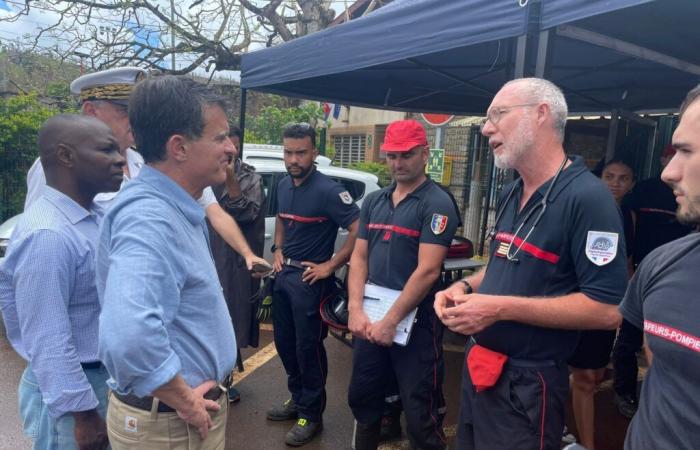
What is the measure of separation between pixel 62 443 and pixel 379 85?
14.3 feet

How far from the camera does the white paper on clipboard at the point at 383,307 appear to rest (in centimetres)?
255

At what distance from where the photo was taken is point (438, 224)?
256cm

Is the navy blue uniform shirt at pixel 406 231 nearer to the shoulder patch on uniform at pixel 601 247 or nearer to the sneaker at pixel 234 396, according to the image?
the shoulder patch on uniform at pixel 601 247

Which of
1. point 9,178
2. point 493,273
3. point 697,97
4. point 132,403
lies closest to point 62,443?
point 132,403

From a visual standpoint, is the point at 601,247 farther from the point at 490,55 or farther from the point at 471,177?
the point at 471,177

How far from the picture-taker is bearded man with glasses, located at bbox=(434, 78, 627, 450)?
1.65 meters

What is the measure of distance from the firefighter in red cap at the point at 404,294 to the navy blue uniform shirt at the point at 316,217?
0.45 metres

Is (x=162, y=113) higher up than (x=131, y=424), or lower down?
higher up

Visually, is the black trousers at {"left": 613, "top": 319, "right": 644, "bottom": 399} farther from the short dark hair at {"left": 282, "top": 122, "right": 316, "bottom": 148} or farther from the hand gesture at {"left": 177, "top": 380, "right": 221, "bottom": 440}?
the hand gesture at {"left": 177, "top": 380, "right": 221, "bottom": 440}

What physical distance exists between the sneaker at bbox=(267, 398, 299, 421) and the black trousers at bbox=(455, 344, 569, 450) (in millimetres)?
1870

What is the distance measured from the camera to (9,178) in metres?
7.71

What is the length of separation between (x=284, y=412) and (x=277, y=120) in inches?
323

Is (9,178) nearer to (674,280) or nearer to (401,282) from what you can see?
(401,282)

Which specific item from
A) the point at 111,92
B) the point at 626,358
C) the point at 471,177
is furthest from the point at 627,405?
the point at 471,177
